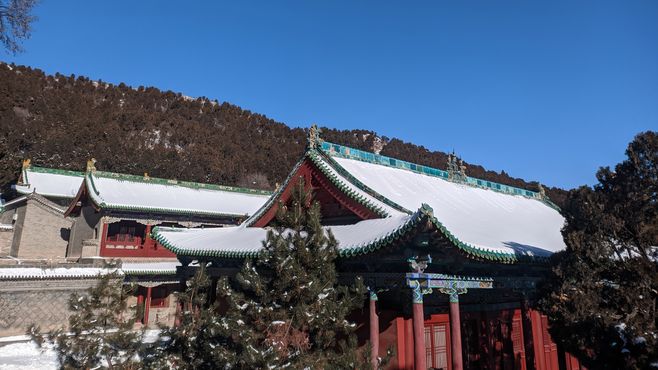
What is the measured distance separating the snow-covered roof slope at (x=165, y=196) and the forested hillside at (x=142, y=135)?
1425 cm

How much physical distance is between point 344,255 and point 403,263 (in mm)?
1277

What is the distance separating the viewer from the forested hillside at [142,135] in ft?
171

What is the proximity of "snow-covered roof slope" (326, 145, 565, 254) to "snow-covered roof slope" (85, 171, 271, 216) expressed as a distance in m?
16.8

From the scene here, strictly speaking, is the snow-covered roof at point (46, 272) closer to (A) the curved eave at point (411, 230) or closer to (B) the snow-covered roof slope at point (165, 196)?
(B) the snow-covered roof slope at point (165, 196)

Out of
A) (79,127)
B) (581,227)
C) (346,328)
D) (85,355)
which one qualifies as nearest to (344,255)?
(346,328)

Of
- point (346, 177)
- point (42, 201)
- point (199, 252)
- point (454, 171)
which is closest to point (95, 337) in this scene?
point (199, 252)

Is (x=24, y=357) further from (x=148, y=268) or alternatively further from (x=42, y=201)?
(x=42, y=201)

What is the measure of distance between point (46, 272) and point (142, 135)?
180 feet

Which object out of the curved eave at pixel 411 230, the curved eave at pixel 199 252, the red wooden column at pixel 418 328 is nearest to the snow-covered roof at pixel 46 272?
the curved eave at pixel 199 252

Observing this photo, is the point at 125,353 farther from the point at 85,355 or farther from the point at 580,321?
the point at 580,321

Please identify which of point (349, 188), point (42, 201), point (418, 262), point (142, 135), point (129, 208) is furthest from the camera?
point (142, 135)

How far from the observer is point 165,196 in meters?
30.1

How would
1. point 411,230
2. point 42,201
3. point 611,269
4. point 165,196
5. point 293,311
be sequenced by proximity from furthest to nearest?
point 165,196 < point 42,201 < point 611,269 < point 411,230 < point 293,311

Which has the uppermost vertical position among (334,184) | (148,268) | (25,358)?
(334,184)
